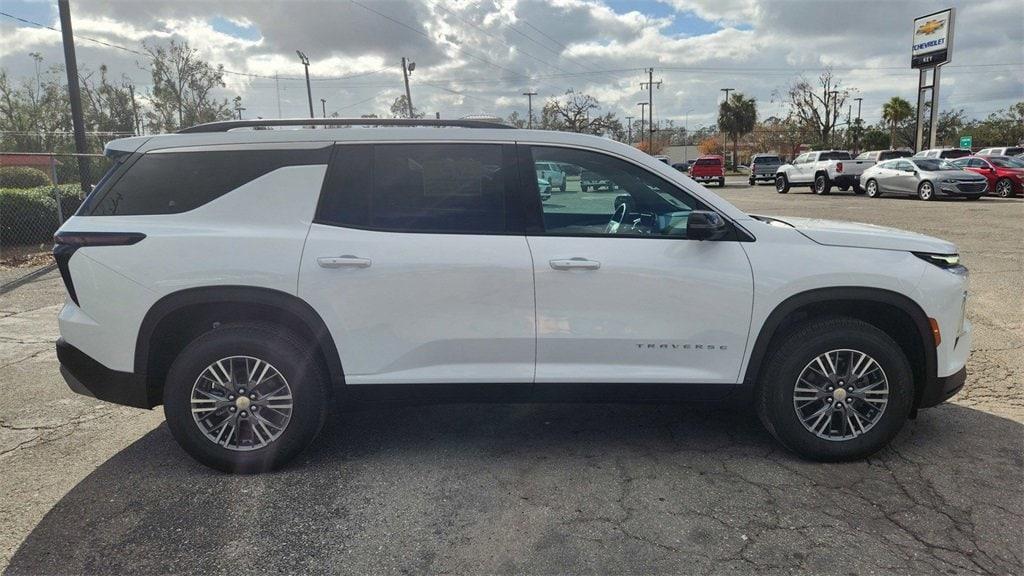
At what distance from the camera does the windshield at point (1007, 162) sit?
2189 cm

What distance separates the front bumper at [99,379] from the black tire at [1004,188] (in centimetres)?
2628

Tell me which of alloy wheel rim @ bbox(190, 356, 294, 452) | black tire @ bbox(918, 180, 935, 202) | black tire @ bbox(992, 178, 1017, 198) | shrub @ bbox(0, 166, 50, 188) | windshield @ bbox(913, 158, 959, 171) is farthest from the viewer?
black tire @ bbox(992, 178, 1017, 198)

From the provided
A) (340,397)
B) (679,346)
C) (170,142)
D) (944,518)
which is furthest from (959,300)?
(170,142)

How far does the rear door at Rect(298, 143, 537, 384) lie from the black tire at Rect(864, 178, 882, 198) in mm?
24251

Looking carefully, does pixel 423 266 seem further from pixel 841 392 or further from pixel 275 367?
pixel 841 392

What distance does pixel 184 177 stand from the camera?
3.34 meters

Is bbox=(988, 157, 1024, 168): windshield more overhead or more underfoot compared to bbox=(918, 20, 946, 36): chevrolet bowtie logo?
more underfoot

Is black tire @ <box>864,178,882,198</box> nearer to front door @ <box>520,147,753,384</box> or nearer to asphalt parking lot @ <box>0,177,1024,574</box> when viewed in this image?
asphalt parking lot @ <box>0,177,1024,574</box>

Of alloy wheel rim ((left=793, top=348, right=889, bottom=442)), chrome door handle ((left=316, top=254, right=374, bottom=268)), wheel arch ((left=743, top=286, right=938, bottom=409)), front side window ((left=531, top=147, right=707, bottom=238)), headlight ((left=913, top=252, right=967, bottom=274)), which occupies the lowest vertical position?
alloy wheel rim ((left=793, top=348, right=889, bottom=442))

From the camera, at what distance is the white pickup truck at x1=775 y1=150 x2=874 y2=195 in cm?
2628

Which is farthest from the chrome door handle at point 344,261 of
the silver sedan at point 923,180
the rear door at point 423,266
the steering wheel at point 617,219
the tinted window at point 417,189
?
the silver sedan at point 923,180

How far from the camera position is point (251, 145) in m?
3.38

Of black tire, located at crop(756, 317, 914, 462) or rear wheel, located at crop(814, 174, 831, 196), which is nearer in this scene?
black tire, located at crop(756, 317, 914, 462)

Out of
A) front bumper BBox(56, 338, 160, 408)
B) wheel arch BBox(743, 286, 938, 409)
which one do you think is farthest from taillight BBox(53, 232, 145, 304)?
wheel arch BBox(743, 286, 938, 409)
